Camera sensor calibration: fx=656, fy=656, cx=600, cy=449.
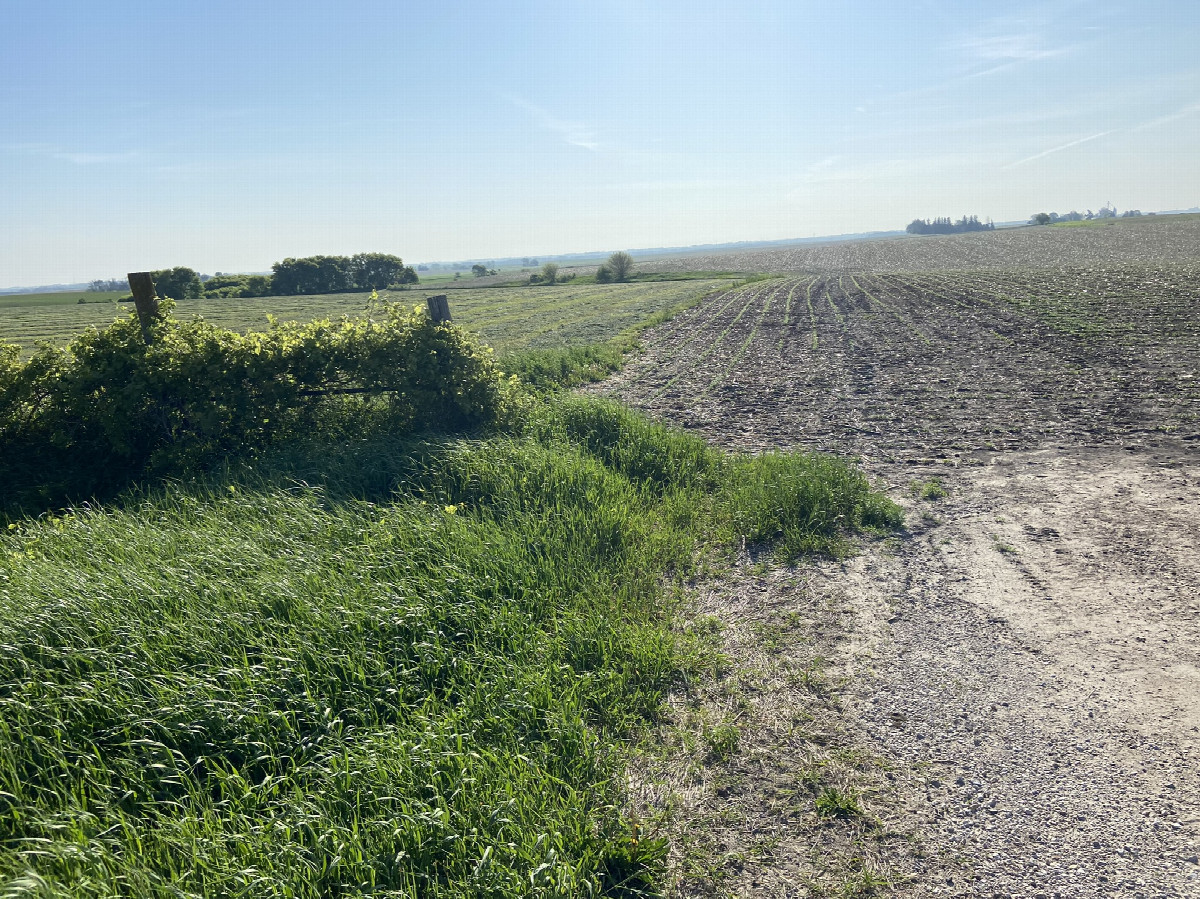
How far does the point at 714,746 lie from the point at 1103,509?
18.0 ft

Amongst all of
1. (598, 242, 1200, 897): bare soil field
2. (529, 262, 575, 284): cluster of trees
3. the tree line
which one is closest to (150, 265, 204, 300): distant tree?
the tree line

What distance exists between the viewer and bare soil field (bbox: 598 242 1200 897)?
3119 mm

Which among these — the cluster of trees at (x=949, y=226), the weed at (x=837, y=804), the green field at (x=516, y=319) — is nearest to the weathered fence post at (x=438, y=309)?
the weed at (x=837, y=804)

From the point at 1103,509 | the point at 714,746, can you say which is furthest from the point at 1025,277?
the point at 714,746

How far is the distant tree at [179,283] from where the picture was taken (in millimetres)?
63541

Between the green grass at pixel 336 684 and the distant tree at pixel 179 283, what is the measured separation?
69.1 metres

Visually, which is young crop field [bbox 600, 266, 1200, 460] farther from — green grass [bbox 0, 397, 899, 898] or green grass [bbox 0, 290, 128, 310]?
green grass [bbox 0, 290, 128, 310]

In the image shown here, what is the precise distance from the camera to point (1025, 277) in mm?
32000

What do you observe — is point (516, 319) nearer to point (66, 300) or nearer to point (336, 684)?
point (336, 684)

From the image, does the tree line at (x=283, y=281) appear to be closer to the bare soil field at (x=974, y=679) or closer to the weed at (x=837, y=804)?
the bare soil field at (x=974, y=679)

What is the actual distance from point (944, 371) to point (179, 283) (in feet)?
239

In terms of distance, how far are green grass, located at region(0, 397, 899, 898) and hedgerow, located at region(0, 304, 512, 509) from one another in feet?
3.11

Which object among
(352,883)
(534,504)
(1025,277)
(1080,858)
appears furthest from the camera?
(1025,277)

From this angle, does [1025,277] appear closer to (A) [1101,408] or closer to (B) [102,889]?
(A) [1101,408]
